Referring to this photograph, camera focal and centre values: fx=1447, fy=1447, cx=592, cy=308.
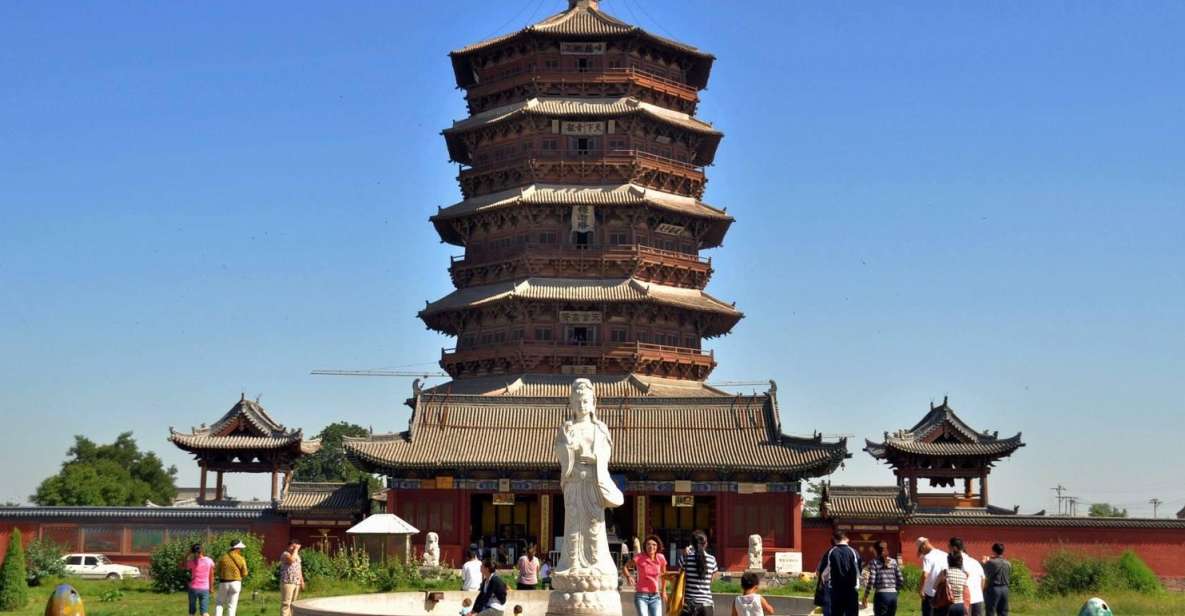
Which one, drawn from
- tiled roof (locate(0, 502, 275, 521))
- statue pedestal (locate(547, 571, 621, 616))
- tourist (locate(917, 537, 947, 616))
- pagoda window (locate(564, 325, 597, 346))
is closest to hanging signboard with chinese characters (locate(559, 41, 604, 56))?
pagoda window (locate(564, 325, 597, 346))

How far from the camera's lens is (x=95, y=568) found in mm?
38656

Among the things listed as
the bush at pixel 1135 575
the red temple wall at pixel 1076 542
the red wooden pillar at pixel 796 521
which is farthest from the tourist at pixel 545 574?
the bush at pixel 1135 575

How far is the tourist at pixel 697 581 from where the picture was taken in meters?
16.0

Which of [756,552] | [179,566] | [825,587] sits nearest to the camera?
[825,587]

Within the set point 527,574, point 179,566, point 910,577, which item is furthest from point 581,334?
point 527,574

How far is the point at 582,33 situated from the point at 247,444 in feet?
57.1

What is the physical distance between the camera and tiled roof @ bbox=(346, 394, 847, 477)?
38.8m

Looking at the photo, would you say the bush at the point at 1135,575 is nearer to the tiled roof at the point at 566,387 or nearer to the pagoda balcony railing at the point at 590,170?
the tiled roof at the point at 566,387

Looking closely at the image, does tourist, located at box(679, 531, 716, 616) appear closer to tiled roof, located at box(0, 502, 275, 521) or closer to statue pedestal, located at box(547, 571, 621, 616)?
statue pedestal, located at box(547, 571, 621, 616)

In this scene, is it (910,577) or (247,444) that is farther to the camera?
(247,444)

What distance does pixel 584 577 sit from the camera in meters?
18.2

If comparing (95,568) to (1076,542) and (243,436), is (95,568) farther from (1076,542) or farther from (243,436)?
(1076,542)

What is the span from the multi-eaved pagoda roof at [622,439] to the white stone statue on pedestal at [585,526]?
20331mm

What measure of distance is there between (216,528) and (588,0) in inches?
898
